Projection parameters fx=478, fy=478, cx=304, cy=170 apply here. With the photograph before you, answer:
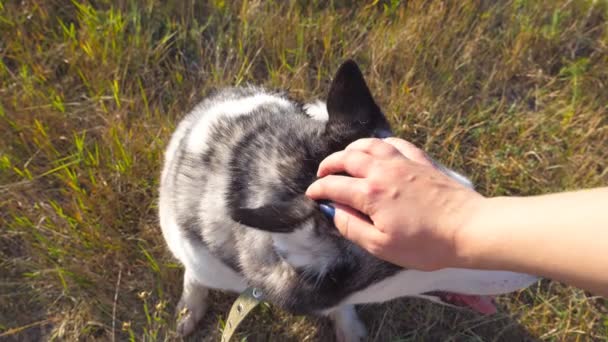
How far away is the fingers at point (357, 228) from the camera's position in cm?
126

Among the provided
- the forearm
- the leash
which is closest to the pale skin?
the forearm

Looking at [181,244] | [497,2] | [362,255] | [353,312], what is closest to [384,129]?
[362,255]

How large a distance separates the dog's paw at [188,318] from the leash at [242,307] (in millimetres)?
386

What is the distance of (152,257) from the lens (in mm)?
2381

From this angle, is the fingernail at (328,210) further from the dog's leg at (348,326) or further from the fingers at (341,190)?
the dog's leg at (348,326)

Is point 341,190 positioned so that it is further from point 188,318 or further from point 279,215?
point 188,318

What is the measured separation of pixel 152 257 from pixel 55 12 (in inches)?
69.2

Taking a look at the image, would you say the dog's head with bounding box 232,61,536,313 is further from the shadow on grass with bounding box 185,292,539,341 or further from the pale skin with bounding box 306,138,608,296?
the shadow on grass with bounding box 185,292,539,341

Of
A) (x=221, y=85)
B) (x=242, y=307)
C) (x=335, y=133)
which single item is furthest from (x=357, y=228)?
(x=221, y=85)

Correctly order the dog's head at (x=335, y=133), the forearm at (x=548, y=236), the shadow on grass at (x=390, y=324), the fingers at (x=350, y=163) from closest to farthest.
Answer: the forearm at (x=548, y=236)
the fingers at (x=350, y=163)
the dog's head at (x=335, y=133)
the shadow on grass at (x=390, y=324)

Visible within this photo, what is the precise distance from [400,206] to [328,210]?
242 mm

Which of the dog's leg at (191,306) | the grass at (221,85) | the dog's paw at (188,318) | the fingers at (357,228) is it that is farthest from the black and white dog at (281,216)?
the grass at (221,85)

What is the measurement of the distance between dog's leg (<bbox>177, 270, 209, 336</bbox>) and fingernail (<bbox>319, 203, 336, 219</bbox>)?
103 cm

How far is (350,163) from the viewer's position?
1.33 metres
